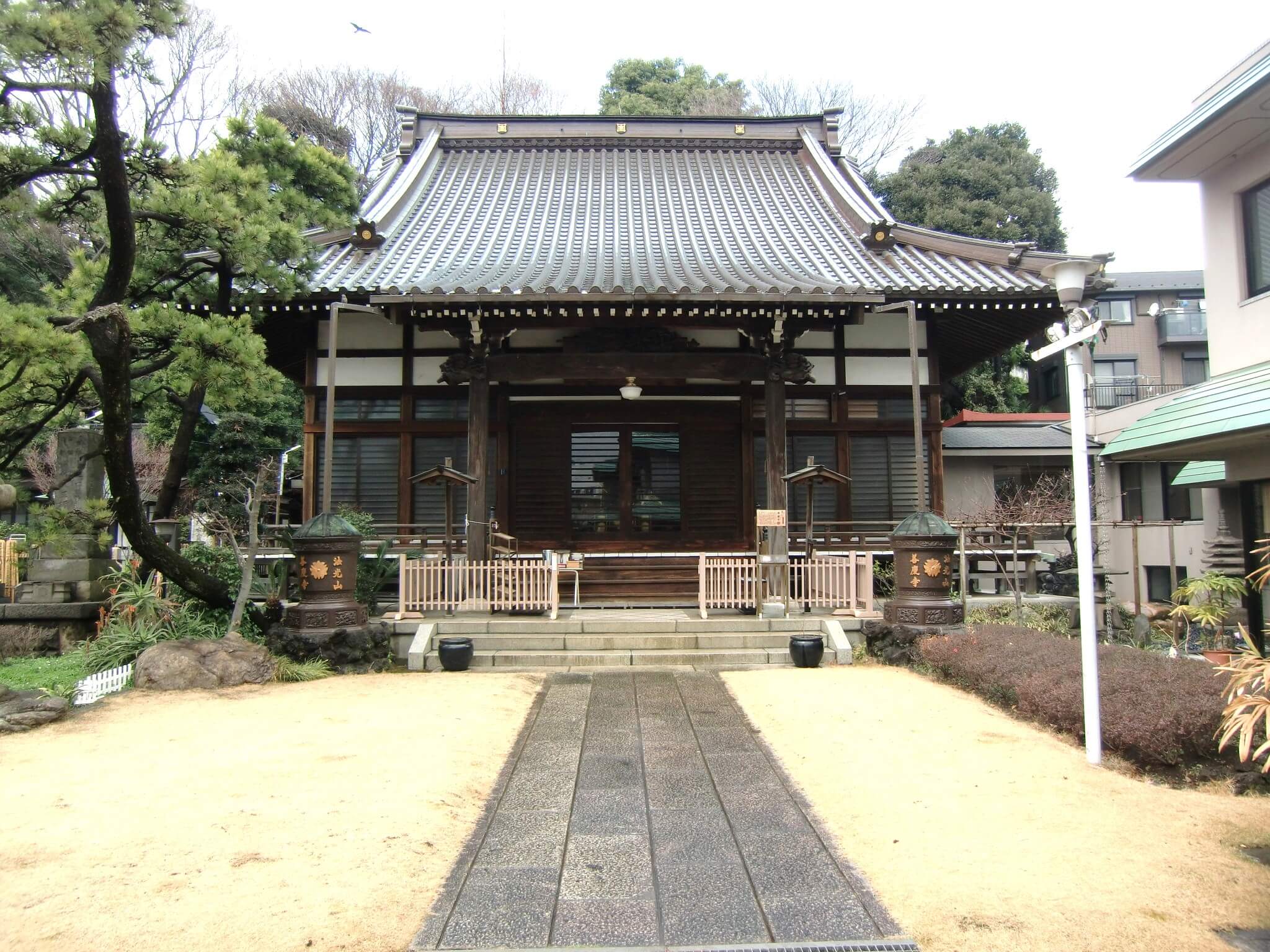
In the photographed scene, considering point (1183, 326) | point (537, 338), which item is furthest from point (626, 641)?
point (1183, 326)

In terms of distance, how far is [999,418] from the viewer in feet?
69.3

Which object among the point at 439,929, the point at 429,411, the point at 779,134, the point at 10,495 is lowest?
the point at 439,929

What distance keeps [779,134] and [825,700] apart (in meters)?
14.1

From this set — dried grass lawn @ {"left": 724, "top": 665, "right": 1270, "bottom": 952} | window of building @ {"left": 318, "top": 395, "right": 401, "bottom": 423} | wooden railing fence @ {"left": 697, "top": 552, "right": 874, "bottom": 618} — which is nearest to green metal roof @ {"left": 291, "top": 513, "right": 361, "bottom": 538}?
window of building @ {"left": 318, "top": 395, "right": 401, "bottom": 423}

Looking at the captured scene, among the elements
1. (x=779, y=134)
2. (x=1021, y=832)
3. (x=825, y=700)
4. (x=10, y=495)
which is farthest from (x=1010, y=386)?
(x=10, y=495)

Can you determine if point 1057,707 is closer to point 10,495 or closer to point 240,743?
point 240,743

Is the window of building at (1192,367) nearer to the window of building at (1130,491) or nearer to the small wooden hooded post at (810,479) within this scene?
the window of building at (1130,491)

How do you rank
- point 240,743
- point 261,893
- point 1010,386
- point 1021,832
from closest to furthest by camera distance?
point 261,893 → point 1021,832 → point 240,743 → point 1010,386

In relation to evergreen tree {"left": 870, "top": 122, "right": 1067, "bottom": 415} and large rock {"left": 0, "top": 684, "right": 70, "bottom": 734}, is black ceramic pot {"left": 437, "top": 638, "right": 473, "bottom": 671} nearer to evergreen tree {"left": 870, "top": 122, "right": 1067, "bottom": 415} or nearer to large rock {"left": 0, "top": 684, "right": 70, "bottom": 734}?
large rock {"left": 0, "top": 684, "right": 70, "bottom": 734}

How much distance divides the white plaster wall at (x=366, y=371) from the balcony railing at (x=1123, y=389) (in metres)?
24.4

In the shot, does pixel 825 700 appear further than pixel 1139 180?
No

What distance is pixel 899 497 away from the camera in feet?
A: 42.4

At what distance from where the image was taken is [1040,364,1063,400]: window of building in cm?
3025

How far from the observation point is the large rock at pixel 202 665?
8.45m
